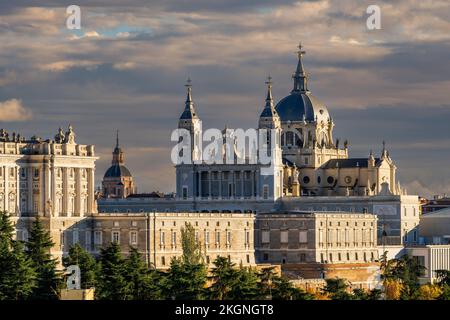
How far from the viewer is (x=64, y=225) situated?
15050 cm

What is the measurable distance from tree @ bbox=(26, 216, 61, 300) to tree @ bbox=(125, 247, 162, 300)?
3.95 meters

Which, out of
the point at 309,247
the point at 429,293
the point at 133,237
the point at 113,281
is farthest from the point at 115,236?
the point at 113,281

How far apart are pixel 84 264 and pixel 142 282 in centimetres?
687

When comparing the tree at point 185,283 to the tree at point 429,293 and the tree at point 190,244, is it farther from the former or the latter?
the tree at point 190,244

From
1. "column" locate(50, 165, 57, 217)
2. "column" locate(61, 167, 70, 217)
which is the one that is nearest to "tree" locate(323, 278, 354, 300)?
"column" locate(50, 165, 57, 217)

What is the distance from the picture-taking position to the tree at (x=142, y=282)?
4471 inches

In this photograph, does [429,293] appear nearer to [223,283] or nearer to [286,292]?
[286,292]

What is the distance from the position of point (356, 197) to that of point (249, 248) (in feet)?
85.0

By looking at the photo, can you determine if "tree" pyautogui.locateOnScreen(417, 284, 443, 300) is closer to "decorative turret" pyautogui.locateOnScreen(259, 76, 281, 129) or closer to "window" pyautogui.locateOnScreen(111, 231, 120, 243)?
"window" pyautogui.locateOnScreen(111, 231, 120, 243)

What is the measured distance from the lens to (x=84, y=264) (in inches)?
4776

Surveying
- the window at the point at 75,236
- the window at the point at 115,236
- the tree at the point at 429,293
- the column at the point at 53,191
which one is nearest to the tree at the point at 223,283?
the tree at the point at 429,293

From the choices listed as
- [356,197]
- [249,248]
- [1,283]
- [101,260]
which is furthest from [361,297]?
[356,197]

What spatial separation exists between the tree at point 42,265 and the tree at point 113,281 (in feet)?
7.81
